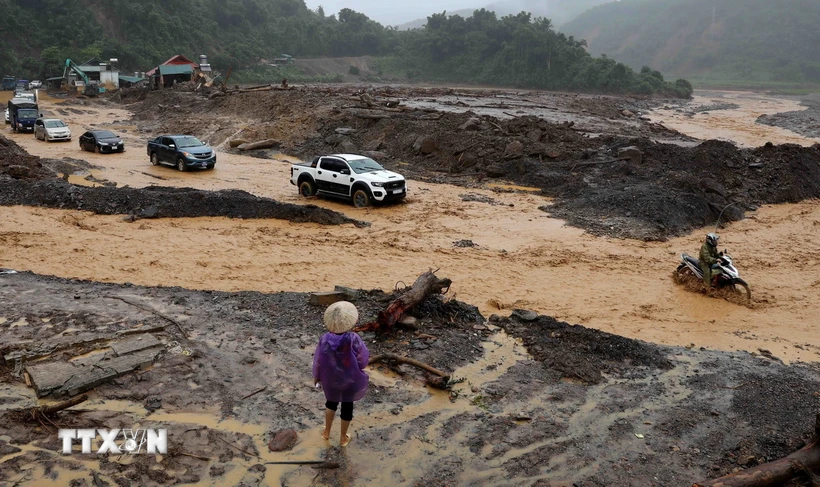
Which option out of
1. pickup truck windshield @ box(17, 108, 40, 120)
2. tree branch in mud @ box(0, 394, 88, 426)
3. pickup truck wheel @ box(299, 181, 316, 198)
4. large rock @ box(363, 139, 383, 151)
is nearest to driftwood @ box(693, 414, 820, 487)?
tree branch in mud @ box(0, 394, 88, 426)


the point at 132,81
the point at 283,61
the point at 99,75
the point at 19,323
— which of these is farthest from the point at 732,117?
the point at 283,61

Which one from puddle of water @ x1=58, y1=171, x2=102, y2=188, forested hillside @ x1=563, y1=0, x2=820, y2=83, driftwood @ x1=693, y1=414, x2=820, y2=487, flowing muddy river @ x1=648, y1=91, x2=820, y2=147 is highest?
forested hillside @ x1=563, y1=0, x2=820, y2=83

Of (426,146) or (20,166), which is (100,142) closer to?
(20,166)

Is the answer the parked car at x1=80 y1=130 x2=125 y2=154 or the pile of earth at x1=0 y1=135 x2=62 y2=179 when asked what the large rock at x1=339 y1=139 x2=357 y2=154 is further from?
the pile of earth at x1=0 y1=135 x2=62 y2=179

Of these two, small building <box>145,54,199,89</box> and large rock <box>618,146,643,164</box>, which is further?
small building <box>145,54,199,89</box>

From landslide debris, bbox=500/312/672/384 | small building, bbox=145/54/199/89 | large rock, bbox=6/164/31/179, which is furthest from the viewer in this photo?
small building, bbox=145/54/199/89

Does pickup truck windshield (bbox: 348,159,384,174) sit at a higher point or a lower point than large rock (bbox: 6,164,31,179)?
higher

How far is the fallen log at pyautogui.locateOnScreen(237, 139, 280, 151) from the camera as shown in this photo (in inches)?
1268

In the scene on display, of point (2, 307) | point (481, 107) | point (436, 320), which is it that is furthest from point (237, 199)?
point (481, 107)

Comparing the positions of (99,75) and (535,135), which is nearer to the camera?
(535,135)

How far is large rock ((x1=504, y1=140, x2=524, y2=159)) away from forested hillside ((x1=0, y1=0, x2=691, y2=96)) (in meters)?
56.2

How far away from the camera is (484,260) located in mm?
15141

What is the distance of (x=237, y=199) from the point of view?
1891cm

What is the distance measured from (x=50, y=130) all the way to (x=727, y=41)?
383 ft
